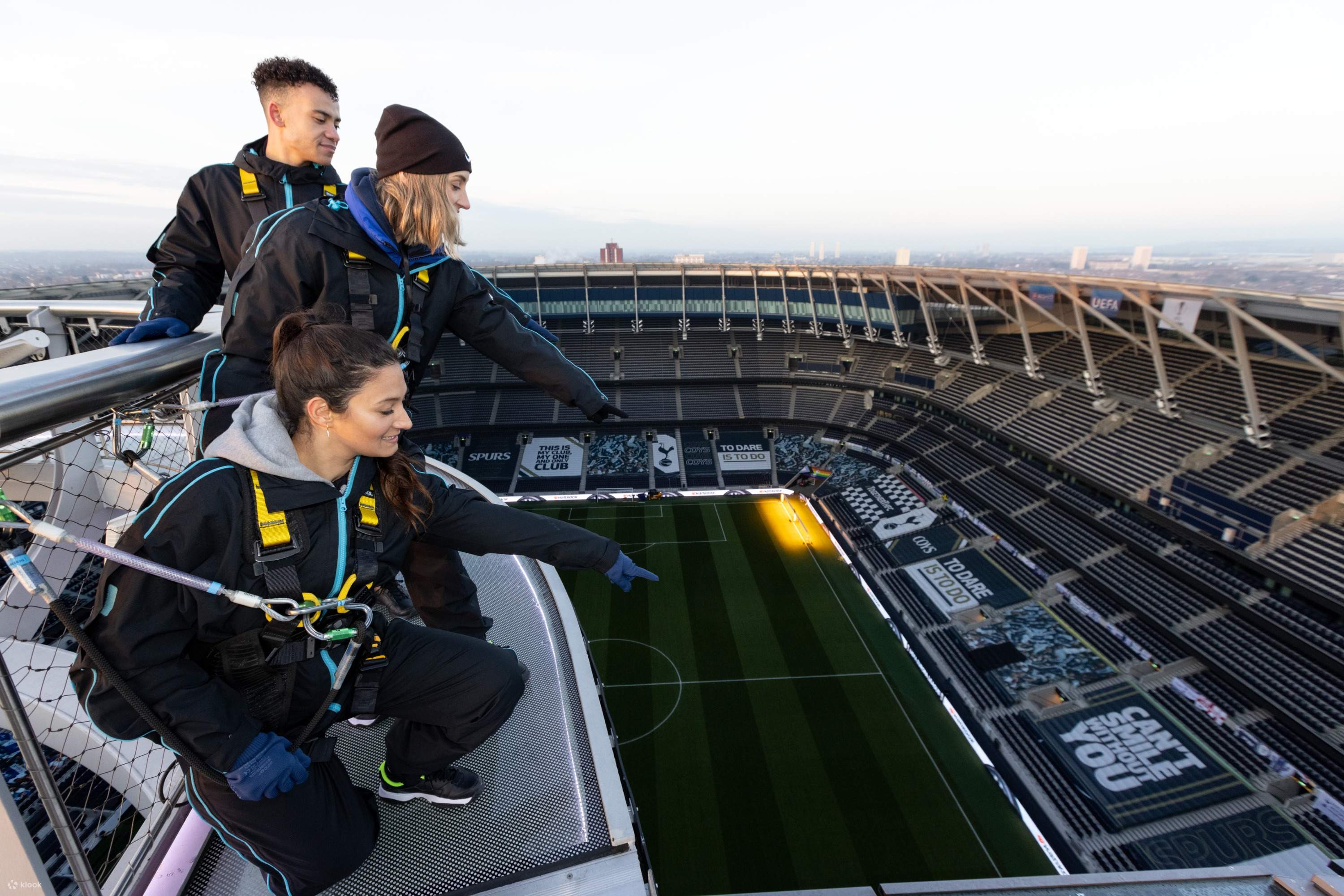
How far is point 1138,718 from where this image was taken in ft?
41.9

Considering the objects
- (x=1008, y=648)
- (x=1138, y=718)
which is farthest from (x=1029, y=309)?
(x=1138, y=718)

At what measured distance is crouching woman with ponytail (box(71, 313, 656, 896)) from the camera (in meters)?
1.77

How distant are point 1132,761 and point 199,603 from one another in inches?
620

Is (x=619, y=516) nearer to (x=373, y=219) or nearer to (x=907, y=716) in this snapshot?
(x=907, y=716)

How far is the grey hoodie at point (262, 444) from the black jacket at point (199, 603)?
5cm

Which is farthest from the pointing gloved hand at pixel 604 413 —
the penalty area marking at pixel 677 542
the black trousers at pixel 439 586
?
the penalty area marking at pixel 677 542

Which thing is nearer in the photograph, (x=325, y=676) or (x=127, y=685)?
(x=127, y=685)

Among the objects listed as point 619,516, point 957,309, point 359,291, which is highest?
point 359,291

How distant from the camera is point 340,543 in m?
2.16

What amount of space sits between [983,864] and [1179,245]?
2319 cm

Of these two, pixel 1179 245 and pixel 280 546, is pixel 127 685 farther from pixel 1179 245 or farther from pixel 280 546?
pixel 1179 245

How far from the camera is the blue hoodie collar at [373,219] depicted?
2.54 m

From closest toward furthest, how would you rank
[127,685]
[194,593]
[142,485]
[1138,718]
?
[127,685] < [194,593] < [142,485] < [1138,718]

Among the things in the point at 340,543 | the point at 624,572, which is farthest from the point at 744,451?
the point at 340,543
